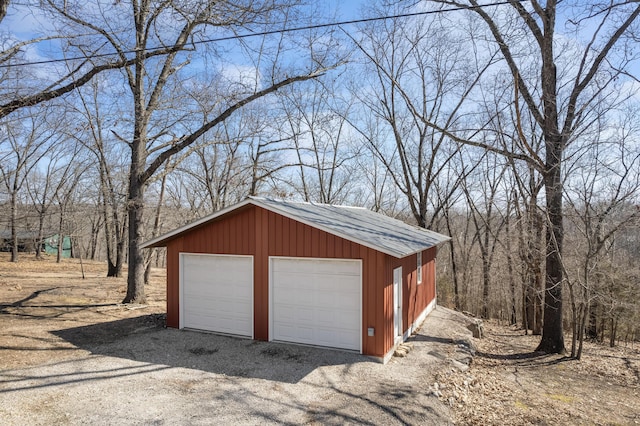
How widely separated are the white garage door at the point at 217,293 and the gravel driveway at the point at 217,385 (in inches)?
24.4

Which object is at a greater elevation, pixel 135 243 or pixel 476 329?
pixel 135 243

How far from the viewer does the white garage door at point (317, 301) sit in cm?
823

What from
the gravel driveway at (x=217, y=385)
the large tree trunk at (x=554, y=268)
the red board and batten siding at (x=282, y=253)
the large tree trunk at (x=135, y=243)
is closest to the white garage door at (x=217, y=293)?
the red board and batten siding at (x=282, y=253)

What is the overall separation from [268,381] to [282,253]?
116 inches

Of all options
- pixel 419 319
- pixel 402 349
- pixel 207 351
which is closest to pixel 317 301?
pixel 402 349

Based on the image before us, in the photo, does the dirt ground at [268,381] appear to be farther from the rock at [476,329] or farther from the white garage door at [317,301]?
the rock at [476,329]

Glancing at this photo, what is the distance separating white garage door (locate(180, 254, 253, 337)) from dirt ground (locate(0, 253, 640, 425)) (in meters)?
0.45

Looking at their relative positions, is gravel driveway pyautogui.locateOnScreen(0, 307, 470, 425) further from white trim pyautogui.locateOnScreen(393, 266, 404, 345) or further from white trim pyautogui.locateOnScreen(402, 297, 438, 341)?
white trim pyautogui.locateOnScreen(402, 297, 438, 341)

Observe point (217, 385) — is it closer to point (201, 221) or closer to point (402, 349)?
point (201, 221)

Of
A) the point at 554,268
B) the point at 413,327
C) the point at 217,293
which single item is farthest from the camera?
the point at 413,327

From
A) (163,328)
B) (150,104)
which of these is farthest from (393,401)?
(150,104)

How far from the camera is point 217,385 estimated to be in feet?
21.2

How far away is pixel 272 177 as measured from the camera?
20.0 meters

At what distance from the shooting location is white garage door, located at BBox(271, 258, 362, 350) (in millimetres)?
8234
